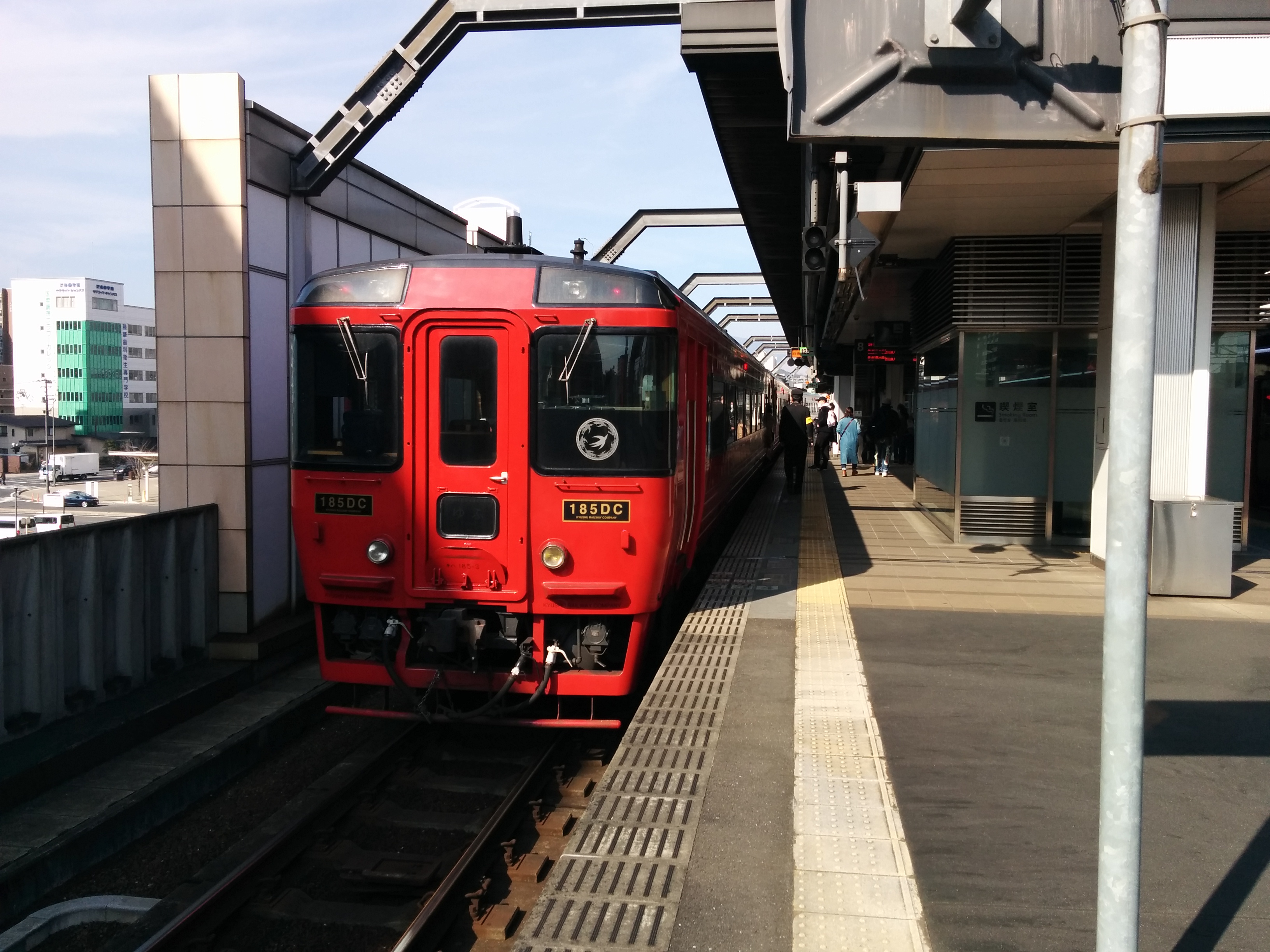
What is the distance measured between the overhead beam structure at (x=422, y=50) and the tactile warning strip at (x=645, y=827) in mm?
5560

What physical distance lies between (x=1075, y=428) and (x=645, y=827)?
9.24 meters

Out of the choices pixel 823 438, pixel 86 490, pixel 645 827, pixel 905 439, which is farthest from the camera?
pixel 86 490

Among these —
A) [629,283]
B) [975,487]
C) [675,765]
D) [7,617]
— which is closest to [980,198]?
[975,487]

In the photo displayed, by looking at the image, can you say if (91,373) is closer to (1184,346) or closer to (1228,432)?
(1228,432)

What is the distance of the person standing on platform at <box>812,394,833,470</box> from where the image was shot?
25.3m

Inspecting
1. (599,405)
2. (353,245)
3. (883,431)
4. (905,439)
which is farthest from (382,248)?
(905,439)

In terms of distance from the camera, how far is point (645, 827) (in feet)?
12.6

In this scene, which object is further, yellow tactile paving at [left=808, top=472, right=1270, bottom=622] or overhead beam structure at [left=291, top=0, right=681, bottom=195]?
overhead beam structure at [left=291, top=0, right=681, bottom=195]

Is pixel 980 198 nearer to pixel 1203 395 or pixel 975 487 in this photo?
pixel 1203 395

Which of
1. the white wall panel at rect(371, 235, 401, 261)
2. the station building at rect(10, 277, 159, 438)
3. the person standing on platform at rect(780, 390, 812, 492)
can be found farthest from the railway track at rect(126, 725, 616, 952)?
the station building at rect(10, 277, 159, 438)

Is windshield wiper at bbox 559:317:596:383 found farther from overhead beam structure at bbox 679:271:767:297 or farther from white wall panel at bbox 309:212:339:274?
overhead beam structure at bbox 679:271:767:297

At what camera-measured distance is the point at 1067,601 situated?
8.41 metres

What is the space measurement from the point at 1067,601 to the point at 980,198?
12.2 feet

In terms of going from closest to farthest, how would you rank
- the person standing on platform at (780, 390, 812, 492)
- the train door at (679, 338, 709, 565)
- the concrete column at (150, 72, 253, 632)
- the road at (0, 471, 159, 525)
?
the train door at (679, 338, 709, 565), the concrete column at (150, 72, 253, 632), the person standing on platform at (780, 390, 812, 492), the road at (0, 471, 159, 525)
